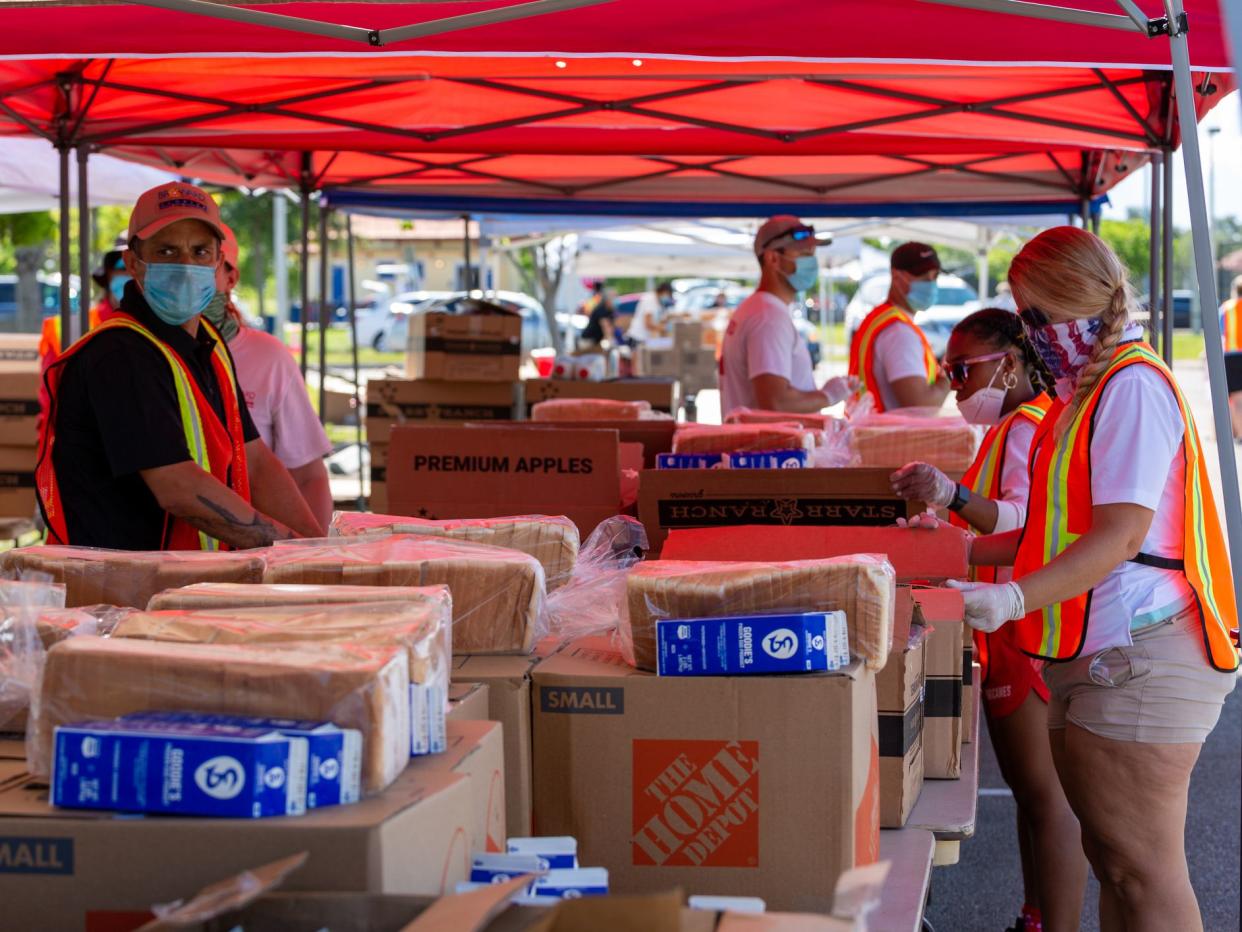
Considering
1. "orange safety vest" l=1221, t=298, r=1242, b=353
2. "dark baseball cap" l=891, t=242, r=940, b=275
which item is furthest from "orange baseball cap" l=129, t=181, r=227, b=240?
"orange safety vest" l=1221, t=298, r=1242, b=353

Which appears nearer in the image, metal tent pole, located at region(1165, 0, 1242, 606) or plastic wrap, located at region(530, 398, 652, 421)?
metal tent pole, located at region(1165, 0, 1242, 606)

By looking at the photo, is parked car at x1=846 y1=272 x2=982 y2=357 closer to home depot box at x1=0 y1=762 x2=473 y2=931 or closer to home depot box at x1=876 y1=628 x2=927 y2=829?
home depot box at x1=876 y1=628 x2=927 y2=829

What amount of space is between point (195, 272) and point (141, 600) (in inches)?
48.9

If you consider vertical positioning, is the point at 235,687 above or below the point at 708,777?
above

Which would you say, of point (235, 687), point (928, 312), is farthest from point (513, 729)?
point (928, 312)

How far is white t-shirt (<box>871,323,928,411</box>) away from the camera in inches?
238

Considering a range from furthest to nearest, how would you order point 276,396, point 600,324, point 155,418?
1. point 600,324
2. point 276,396
3. point 155,418

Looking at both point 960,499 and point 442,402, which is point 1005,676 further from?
point 442,402

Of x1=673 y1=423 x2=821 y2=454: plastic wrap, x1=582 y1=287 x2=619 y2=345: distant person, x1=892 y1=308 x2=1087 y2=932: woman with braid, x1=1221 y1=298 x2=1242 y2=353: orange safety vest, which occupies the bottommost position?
x1=892 y1=308 x2=1087 y2=932: woman with braid

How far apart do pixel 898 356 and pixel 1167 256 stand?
1140 mm

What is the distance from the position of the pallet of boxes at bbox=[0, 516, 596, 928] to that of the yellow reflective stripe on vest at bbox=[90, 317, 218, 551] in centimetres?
128

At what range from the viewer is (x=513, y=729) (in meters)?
2.05

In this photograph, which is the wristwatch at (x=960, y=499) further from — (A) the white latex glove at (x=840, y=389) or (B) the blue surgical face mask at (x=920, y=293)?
(B) the blue surgical face mask at (x=920, y=293)

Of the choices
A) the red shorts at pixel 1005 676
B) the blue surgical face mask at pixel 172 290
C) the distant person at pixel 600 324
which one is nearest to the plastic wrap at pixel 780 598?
the red shorts at pixel 1005 676
